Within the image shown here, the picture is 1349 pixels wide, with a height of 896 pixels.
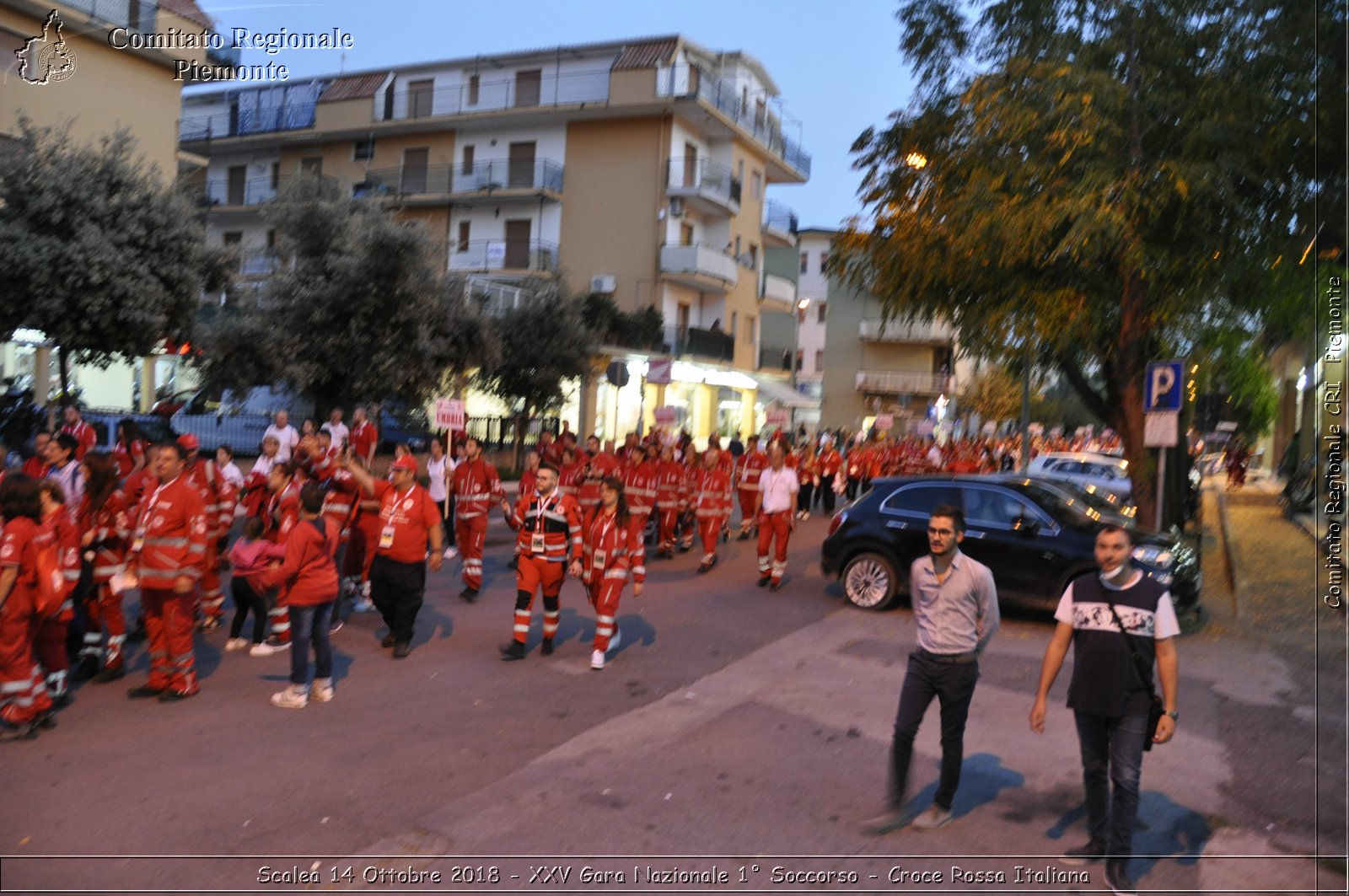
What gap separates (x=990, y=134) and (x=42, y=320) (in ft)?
48.7

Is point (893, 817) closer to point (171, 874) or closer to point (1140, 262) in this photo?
point (171, 874)

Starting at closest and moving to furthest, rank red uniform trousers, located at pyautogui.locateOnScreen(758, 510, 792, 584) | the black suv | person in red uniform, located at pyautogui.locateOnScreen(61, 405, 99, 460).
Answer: the black suv < person in red uniform, located at pyautogui.locateOnScreen(61, 405, 99, 460) < red uniform trousers, located at pyautogui.locateOnScreen(758, 510, 792, 584)

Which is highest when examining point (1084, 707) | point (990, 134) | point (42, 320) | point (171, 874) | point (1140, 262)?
point (990, 134)

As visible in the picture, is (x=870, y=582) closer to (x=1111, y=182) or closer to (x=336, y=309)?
(x=1111, y=182)

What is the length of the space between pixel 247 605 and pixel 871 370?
2364 inches

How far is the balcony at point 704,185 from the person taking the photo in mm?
40469

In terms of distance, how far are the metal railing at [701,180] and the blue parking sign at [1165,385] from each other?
29.0 metres

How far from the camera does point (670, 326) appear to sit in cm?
4247

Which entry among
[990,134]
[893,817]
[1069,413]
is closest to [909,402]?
[1069,413]

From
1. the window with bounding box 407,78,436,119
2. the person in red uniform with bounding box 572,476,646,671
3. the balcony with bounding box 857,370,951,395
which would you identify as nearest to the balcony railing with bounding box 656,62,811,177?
the window with bounding box 407,78,436,119

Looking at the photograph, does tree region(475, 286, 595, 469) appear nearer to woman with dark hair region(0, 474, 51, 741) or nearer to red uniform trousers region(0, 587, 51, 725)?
woman with dark hair region(0, 474, 51, 741)

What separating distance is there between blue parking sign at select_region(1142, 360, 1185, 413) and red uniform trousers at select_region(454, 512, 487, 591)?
8183 millimetres

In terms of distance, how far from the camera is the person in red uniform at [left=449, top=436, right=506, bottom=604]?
12.4 meters

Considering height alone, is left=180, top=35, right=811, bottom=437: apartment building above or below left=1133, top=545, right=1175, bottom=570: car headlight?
above
